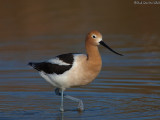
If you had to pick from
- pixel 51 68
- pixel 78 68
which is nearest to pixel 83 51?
pixel 51 68

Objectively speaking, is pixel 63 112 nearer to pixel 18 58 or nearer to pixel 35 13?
pixel 18 58

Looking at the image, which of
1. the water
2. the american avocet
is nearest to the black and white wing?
the american avocet

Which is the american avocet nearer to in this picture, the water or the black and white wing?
the black and white wing

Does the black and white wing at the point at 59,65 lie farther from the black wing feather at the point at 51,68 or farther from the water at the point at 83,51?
the water at the point at 83,51

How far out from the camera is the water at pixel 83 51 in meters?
11.2

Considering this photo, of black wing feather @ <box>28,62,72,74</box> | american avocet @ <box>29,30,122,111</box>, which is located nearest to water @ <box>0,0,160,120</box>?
american avocet @ <box>29,30,122,111</box>

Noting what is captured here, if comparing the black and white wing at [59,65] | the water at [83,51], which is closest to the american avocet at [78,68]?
the black and white wing at [59,65]

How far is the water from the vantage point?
36.7 ft

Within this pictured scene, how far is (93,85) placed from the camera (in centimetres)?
1321

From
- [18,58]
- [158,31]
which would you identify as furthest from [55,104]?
[158,31]

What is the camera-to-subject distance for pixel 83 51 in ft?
52.6

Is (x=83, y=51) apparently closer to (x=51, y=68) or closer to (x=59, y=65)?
(x=51, y=68)

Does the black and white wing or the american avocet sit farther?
the black and white wing

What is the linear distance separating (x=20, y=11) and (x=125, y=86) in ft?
29.5
